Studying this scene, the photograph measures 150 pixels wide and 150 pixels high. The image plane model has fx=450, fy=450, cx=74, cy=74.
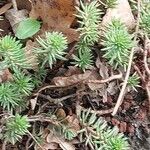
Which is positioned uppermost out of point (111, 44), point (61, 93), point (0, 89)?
point (111, 44)

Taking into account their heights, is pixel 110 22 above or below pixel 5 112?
above

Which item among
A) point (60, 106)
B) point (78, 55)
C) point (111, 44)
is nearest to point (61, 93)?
point (60, 106)

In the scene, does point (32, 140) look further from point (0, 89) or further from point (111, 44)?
point (111, 44)

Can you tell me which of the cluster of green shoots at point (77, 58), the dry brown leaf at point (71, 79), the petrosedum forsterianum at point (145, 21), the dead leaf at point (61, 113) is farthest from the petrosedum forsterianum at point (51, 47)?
the petrosedum forsterianum at point (145, 21)

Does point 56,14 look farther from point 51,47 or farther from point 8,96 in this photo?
point 8,96

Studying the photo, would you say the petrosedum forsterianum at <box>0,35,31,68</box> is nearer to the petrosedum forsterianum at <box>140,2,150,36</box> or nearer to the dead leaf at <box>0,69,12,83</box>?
the dead leaf at <box>0,69,12,83</box>

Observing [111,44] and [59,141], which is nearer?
[111,44]
